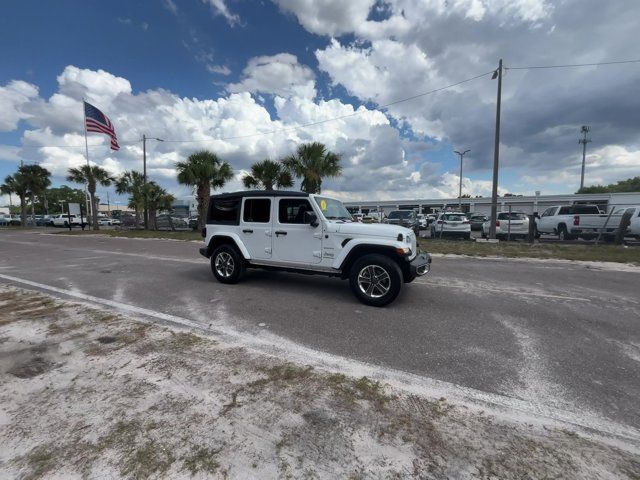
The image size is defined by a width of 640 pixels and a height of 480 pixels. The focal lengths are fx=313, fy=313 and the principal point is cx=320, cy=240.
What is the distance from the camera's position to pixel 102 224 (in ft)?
147

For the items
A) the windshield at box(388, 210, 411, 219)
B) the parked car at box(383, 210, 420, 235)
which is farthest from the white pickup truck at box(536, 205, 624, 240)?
the windshield at box(388, 210, 411, 219)

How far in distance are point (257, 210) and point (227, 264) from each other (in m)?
1.42

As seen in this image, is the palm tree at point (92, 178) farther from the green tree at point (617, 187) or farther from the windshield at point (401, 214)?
the green tree at point (617, 187)

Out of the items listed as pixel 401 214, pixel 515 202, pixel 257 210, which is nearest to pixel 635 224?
pixel 401 214

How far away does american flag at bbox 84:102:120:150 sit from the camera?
23703 millimetres

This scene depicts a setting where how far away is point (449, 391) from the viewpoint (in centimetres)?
277

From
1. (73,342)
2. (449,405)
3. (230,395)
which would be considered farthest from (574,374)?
(73,342)

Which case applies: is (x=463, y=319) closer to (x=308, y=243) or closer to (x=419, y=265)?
(x=419, y=265)

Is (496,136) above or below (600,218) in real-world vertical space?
above

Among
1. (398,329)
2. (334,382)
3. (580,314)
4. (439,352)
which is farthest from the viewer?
(580,314)

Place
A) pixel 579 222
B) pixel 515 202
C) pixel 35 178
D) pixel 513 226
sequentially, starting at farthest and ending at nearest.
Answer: pixel 515 202 < pixel 35 178 < pixel 513 226 < pixel 579 222

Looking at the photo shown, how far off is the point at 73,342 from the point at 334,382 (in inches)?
126

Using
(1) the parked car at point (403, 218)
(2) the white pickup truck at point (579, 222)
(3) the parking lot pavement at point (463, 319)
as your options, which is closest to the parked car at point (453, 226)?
(2) the white pickup truck at point (579, 222)

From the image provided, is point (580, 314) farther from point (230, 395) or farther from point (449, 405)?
point (230, 395)
